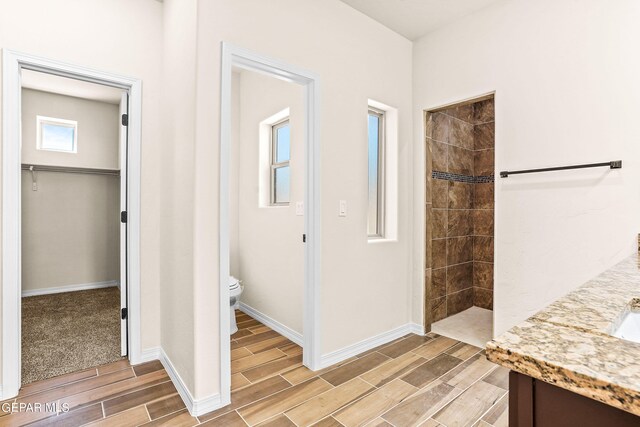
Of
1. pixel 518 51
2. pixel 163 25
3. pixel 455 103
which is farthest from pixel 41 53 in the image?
pixel 518 51

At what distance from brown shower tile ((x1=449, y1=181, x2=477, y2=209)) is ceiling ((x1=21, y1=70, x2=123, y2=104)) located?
3886 millimetres

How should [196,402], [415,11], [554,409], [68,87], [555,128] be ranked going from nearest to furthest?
[554,409] → [196,402] → [555,128] → [415,11] → [68,87]

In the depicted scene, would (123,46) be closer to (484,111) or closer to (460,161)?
(460,161)

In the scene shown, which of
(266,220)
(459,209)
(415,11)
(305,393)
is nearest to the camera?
(305,393)

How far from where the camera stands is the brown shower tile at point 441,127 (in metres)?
3.21

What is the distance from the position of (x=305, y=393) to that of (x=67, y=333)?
2370mm

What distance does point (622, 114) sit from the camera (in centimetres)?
199

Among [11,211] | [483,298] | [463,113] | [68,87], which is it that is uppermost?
[68,87]

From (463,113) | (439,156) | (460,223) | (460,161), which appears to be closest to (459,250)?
(460,223)

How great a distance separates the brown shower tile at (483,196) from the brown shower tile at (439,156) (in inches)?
30.1

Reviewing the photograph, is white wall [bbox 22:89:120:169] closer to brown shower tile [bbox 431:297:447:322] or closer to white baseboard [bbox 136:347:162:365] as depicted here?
white baseboard [bbox 136:347:162:365]

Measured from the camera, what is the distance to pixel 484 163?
387 cm

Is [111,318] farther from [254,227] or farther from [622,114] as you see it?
[622,114]

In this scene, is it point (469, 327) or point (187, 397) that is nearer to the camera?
point (187, 397)
